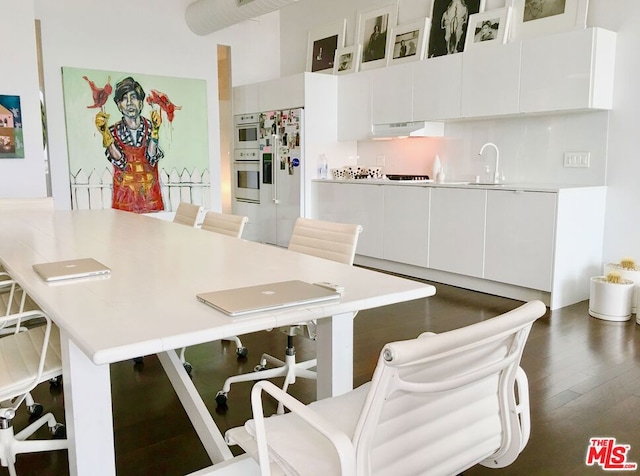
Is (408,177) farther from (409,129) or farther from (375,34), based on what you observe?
(375,34)

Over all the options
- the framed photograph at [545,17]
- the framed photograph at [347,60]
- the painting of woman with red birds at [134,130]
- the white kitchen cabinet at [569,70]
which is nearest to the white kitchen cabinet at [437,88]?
the framed photograph at [545,17]

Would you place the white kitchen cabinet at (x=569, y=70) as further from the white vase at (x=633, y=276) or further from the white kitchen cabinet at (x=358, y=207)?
the white kitchen cabinet at (x=358, y=207)

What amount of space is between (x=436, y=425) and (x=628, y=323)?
3.19 meters

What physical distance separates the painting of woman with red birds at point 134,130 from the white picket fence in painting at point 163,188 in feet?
0.07

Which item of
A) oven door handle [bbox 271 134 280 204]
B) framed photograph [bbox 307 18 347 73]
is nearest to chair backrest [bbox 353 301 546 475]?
oven door handle [bbox 271 134 280 204]

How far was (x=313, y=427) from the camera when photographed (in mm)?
1072

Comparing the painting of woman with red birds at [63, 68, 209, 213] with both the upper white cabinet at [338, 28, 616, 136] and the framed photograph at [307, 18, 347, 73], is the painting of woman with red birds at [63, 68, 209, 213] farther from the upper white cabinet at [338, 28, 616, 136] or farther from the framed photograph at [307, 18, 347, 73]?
the upper white cabinet at [338, 28, 616, 136]

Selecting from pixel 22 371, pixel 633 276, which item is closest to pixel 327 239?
pixel 22 371

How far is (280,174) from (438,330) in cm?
330

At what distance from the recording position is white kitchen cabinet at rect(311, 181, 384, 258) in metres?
5.40

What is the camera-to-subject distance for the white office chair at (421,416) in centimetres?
98

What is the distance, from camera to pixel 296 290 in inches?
60.2

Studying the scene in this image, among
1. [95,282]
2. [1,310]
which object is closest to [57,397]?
[1,310]

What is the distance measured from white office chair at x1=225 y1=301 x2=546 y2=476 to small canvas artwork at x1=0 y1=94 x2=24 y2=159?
488 centimetres
